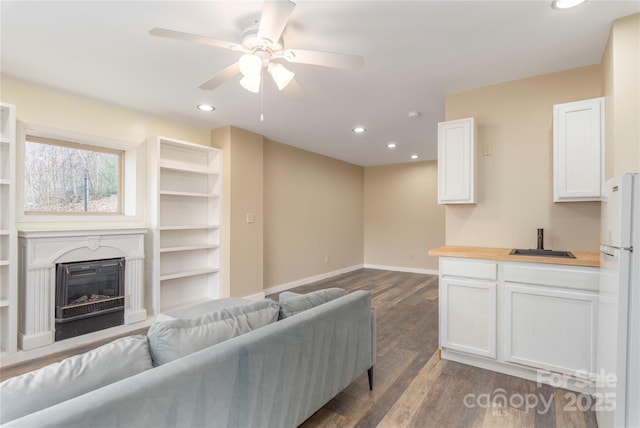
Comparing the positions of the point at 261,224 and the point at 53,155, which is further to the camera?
the point at 261,224

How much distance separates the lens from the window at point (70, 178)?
10.1ft

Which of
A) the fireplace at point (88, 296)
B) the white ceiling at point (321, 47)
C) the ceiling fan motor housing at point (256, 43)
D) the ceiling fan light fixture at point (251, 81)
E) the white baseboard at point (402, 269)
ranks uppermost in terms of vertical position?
the white ceiling at point (321, 47)

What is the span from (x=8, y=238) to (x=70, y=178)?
858 mm

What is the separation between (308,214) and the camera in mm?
5965

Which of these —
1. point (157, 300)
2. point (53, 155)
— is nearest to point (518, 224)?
point (157, 300)

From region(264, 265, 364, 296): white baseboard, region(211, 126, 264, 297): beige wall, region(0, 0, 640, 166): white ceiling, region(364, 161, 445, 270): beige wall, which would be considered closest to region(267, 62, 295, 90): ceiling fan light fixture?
region(0, 0, 640, 166): white ceiling

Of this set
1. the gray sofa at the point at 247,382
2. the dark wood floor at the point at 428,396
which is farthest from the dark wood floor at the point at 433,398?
the gray sofa at the point at 247,382

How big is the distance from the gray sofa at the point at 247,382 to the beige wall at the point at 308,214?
3305 mm

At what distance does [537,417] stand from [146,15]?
3514 mm

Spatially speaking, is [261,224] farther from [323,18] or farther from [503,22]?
[503,22]

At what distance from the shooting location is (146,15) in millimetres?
1957

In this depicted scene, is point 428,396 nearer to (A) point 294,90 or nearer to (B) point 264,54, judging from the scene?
(A) point 294,90

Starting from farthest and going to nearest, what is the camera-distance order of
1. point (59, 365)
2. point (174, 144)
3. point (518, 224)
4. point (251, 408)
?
point (174, 144) → point (518, 224) → point (251, 408) → point (59, 365)

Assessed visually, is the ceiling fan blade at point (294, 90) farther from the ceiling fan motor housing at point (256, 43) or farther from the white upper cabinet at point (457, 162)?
the white upper cabinet at point (457, 162)
